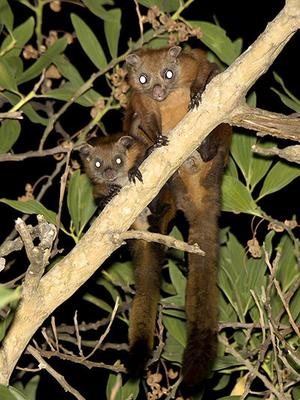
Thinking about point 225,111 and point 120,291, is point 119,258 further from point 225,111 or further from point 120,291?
point 225,111

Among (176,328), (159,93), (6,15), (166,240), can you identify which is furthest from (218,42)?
(166,240)

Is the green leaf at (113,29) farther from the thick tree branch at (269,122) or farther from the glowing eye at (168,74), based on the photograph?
the thick tree branch at (269,122)

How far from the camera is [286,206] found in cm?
724

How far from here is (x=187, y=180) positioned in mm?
5004

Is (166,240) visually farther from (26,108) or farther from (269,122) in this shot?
(26,108)

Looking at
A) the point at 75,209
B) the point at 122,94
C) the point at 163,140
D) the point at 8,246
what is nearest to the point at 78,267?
the point at 8,246

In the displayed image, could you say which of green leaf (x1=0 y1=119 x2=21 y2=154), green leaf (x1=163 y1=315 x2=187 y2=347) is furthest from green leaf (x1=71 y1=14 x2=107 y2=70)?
green leaf (x1=163 y1=315 x2=187 y2=347)

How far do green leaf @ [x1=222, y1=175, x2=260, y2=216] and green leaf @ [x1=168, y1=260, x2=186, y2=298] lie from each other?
46 cm

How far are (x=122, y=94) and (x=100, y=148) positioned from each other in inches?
19.0

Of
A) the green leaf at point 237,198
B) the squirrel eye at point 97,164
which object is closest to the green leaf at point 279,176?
the green leaf at point 237,198

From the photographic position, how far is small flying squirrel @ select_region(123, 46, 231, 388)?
171 inches

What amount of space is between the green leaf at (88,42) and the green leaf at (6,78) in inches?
20.4

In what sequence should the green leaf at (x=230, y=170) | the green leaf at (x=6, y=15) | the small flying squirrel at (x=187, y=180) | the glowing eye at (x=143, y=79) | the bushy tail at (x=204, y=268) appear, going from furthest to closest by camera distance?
the glowing eye at (x=143, y=79) → the green leaf at (x=230, y=170) → the green leaf at (x=6, y=15) → the small flying squirrel at (x=187, y=180) → the bushy tail at (x=204, y=268)

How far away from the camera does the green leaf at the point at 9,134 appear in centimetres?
497
